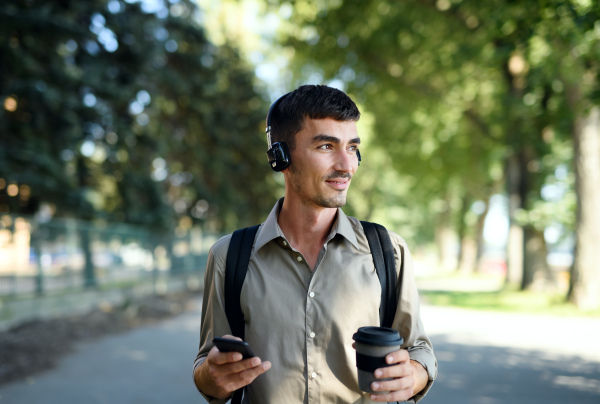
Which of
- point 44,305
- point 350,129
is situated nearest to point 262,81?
point 44,305

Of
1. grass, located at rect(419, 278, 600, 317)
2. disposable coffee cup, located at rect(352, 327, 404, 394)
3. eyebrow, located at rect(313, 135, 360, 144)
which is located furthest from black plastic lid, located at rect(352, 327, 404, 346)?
grass, located at rect(419, 278, 600, 317)

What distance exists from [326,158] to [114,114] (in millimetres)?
14859

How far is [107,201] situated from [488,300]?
12658mm

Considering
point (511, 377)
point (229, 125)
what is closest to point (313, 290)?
point (511, 377)

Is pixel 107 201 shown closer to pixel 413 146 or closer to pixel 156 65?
pixel 156 65

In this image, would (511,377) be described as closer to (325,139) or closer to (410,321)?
(410,321)

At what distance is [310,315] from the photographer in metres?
2.22

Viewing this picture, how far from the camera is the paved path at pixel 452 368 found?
22.8 ft

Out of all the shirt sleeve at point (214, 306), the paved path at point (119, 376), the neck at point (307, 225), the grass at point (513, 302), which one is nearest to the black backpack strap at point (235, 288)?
the shirt sleeve at point (214, 306)

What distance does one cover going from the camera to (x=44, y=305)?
12.4 m

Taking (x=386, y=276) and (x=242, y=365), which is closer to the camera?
(x=242, y=365)

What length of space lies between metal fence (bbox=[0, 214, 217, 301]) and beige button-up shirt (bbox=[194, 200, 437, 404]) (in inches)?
403

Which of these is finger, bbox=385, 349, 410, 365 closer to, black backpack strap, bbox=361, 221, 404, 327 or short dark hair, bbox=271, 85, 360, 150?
black backpack strap, bbox=361, 221, 404, 327

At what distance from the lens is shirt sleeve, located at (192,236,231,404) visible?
230cm
